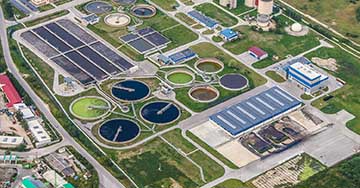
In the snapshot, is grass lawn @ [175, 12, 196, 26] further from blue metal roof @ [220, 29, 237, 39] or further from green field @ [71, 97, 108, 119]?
green field @ [71, 97, 108, 119]

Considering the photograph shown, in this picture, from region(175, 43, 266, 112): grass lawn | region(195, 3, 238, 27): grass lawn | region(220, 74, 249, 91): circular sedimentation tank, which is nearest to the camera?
region(175, 43, 266, 112): grass lawn

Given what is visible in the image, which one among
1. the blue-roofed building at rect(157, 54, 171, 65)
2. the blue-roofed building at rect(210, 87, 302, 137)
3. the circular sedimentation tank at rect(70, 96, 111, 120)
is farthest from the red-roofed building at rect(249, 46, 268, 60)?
the circular sedimentation tank at rect(70, 96, 111, 120)

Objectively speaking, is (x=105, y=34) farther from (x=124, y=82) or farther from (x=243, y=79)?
(x=243, y=79)

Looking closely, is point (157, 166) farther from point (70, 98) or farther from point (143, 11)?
point (143, 11)

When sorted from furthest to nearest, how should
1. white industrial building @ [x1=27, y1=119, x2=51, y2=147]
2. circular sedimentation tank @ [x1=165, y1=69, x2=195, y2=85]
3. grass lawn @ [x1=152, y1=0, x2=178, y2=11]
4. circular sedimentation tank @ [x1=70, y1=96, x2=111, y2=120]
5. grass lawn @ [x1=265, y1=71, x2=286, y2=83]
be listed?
grass lawn @ [x1=152, y1=0, x2=178, y2=11] → grass lawn @ [x1=265, y1=71, x2=286, y2=83] → circular sedimentation tank @ [x1=165, y1=69, x2=195, y2=85] → circular sedimentation tank @ [x1=70, y1=96, x2=111, y2=120] → white industrial building @ [x1=27, y1=119, x2=51, y2=147]

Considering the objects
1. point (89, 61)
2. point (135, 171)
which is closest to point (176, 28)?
point (89, 61)

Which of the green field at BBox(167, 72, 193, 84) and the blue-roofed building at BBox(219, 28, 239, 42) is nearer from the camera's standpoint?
the green field at BBox(167, 72, 193, 84)
